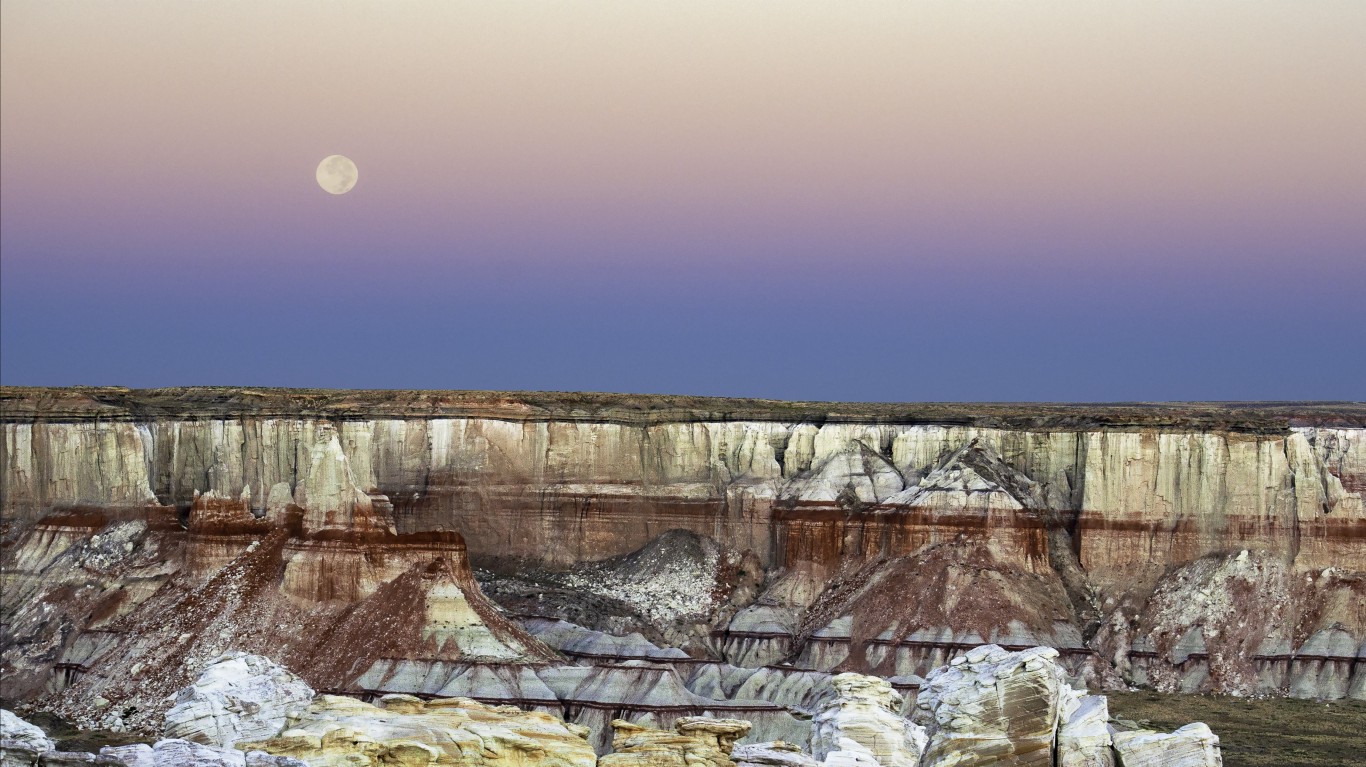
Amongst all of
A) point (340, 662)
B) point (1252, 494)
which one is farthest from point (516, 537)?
point (1252, 494)

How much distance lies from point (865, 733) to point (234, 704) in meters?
16.4

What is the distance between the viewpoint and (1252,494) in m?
87.2

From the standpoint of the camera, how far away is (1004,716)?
41.6 metres

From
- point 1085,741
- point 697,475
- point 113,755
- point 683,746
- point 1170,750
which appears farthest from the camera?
point 697,475

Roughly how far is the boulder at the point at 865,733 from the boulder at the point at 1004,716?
5.81 metres

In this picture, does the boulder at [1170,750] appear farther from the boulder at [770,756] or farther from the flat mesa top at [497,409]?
the flat mesa top at [497,409]

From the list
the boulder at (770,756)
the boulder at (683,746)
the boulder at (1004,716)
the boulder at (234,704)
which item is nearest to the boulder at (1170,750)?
the boulder at (1004,716)

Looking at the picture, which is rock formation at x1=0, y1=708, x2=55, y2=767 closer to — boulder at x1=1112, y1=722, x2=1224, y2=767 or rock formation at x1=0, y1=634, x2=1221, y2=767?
rock formation at x1=0, y1=634, x2=1221, y2=767

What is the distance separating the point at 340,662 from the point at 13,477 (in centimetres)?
2725

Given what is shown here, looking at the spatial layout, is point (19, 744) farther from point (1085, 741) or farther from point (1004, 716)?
point (1085, 741)

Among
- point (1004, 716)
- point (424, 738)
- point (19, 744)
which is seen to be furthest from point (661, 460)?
point (19, 744)

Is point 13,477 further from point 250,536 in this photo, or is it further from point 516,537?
point 516,537

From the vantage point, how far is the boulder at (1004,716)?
41.4 m

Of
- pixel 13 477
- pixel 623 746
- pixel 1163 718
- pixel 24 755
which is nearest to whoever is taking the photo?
pixel 24 755
